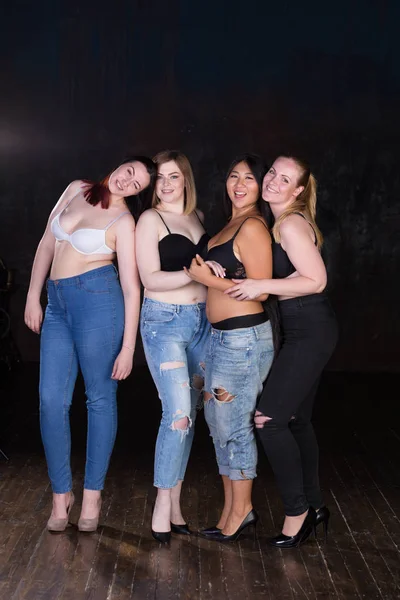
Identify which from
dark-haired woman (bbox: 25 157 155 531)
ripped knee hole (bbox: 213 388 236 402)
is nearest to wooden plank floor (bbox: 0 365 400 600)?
dark-haired woman (bbox: 25 157 155 531)

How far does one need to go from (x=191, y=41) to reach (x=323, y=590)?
→ 6.08 m

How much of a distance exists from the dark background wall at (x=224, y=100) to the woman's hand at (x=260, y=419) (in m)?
4.81

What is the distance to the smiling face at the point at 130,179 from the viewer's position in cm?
348

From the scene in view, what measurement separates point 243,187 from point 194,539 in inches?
62.2

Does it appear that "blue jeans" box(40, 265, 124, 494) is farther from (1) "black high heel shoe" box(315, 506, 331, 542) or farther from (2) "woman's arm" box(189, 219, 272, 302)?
(1) "black high heel shoe" box(315, 506, 331, 542)

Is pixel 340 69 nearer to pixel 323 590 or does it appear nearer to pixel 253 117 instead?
pixel 253 117

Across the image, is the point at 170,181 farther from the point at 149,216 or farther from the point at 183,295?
the point at 183,295

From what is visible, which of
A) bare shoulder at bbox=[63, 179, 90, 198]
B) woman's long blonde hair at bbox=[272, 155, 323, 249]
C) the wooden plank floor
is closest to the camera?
the wooden plank floor

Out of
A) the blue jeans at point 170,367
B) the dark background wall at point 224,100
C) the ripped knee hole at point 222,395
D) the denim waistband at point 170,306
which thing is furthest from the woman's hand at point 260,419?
the dark background wall at point 224,100

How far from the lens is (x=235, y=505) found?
3.46m

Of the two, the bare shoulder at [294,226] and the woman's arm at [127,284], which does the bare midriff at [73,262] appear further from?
the bare shoulder at [294,226]

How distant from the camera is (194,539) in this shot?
351cm

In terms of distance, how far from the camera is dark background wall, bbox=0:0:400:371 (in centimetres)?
779

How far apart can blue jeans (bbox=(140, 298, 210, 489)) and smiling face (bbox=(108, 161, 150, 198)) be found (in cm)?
50
